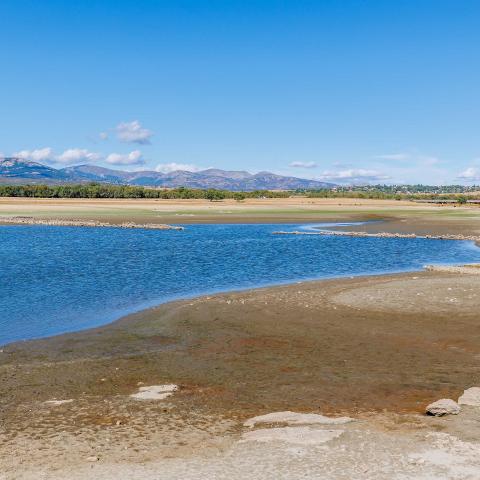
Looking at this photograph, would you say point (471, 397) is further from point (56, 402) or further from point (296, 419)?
point (56, 402)

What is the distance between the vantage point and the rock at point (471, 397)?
15.8 m

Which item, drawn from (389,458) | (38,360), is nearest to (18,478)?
(389,458)

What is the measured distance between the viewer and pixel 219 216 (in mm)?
121125

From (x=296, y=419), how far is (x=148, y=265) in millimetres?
33440

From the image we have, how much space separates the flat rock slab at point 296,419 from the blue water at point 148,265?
12.8 metres

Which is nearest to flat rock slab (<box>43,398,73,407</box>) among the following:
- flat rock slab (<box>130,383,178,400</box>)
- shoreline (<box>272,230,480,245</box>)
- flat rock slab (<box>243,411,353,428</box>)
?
flat rock slab (<box>130,383,178,400</box>)

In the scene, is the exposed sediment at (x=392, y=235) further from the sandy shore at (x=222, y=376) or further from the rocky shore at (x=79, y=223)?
the sandy shore at (x=222, y=376)

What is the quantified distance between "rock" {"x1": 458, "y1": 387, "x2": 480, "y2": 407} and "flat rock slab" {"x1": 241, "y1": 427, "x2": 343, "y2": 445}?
4.16 m

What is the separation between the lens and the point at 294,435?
45.3 ft

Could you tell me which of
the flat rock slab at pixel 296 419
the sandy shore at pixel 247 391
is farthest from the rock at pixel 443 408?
the flat rock slab at pixel 296 419

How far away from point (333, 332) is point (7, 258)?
1407 inches

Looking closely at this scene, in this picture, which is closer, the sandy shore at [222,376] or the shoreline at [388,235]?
the sandy shore at [222,376]

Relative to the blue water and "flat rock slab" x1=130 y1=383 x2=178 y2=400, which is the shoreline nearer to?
the blue water

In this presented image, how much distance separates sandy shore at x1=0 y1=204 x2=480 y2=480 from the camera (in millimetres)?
12430
